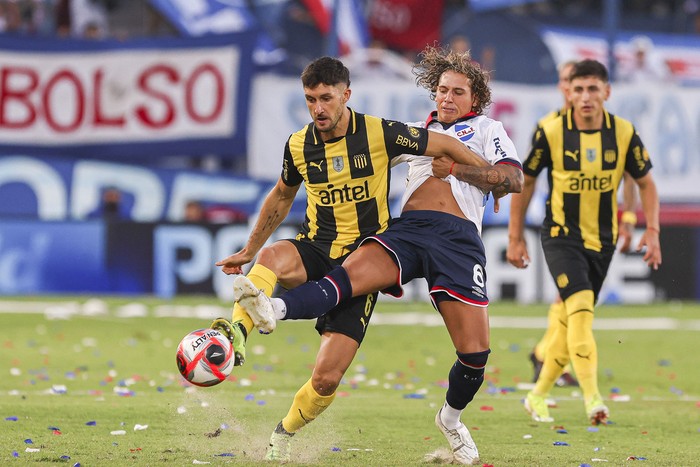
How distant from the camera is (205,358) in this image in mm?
6070

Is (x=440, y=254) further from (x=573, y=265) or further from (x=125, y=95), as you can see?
(x=125, y=95)

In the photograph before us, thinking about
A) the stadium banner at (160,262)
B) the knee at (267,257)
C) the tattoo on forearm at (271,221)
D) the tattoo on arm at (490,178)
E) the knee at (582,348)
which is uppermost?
the tattoo on arm at (490,178)

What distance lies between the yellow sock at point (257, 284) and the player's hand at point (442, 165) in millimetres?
1041

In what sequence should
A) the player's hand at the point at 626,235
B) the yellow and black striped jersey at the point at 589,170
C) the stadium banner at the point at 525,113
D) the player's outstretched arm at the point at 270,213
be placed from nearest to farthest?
the player's outstretched arm at the point at 270,213
the yellow and black striped jersey at the point at 589,170
the player's hand at the point at 626,235
the stadium banner at the point at 525,113

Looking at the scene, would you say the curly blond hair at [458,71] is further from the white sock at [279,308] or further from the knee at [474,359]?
the white sock at [279,308]

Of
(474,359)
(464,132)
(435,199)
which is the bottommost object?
(474,359)

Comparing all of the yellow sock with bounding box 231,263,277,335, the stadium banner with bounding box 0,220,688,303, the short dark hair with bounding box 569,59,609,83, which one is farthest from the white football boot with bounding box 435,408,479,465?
the stadium banner with bounding box 0,220,688,303

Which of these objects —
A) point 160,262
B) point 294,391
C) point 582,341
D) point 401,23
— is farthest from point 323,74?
point 401,23

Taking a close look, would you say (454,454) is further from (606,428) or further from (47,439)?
(47,439)

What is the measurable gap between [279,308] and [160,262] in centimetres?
1145

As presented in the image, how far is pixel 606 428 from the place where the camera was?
26.6ft

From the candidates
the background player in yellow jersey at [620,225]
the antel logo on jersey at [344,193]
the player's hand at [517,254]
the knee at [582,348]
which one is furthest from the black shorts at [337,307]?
the background player in yellow jersey at [620,225]

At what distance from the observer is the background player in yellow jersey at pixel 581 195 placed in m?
8.66

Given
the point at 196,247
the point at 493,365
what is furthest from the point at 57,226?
the point at 493,365
